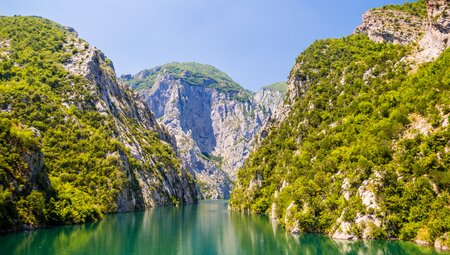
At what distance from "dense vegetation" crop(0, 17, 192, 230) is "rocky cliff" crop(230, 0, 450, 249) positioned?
1903 inches

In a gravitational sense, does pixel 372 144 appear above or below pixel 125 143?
below

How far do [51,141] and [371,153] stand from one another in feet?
312

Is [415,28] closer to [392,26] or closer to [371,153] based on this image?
[392,26]

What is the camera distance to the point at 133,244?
5825 cm

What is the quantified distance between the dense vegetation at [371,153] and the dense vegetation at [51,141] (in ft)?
159

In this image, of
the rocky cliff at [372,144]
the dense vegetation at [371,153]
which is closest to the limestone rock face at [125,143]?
the rocky cliff at [372,144]

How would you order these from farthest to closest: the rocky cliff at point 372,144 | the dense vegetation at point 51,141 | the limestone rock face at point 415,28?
1. the limestone rock face at point 415,28
2. the dense vegetation at point 51,141
3. the rocky cliff at point 372,144

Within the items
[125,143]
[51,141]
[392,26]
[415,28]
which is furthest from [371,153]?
[125,143]

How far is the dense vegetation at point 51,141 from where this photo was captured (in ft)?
228

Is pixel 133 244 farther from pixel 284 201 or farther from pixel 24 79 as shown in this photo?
pixel 24 79

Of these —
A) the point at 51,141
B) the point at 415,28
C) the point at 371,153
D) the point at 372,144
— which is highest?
the point at 415,28

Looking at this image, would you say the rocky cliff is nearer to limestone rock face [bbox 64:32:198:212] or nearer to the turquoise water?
the turquoise water

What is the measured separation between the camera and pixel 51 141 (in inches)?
4491

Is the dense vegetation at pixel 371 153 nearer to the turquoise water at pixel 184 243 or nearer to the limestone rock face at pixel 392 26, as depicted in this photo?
the turquoise water at pixel 184 243
